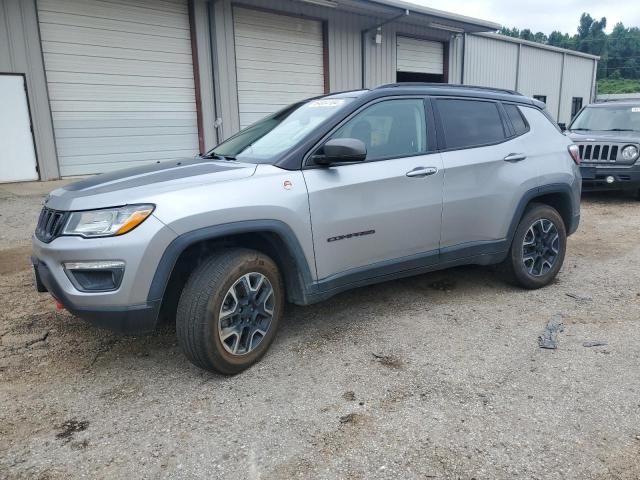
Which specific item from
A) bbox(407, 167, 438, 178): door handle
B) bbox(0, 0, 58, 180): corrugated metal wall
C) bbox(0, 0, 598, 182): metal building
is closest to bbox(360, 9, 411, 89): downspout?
bbox(0, 0, 598, 182): metal building

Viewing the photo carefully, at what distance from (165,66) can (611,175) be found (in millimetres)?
9087

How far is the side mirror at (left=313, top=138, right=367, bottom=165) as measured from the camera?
128 inches

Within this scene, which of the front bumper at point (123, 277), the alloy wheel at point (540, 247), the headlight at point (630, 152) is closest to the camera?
the front bumper at point (123, 277)

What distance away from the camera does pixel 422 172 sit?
383 cm

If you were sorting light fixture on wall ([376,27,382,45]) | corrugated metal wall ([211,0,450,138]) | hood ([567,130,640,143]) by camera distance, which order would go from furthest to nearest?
light fixture on wall ([376,27,382,45])
corrugated metal wall ([211,0,450,138])
hood ([567,130,640,143])

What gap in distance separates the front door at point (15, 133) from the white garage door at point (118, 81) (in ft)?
1.67

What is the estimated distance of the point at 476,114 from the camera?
4363mm

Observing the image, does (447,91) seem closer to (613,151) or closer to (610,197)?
(613,151)

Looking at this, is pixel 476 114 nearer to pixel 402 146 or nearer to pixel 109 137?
pixel 402 146

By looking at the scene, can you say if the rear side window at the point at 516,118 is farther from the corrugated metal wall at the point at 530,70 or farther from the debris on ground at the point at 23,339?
the corrugated metal wall at the point at 530,70

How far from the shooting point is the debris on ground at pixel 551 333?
3580 mm

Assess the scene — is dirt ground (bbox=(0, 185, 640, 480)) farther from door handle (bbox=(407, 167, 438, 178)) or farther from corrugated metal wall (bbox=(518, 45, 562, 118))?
corrugated metal wall (bbox=(518, 45, 562, 118))

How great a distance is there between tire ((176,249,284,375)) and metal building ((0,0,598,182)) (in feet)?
26.7

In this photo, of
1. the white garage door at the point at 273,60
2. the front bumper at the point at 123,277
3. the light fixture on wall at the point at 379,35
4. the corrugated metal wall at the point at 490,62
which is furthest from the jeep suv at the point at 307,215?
the corrugated metal wall at the point at 490,62
